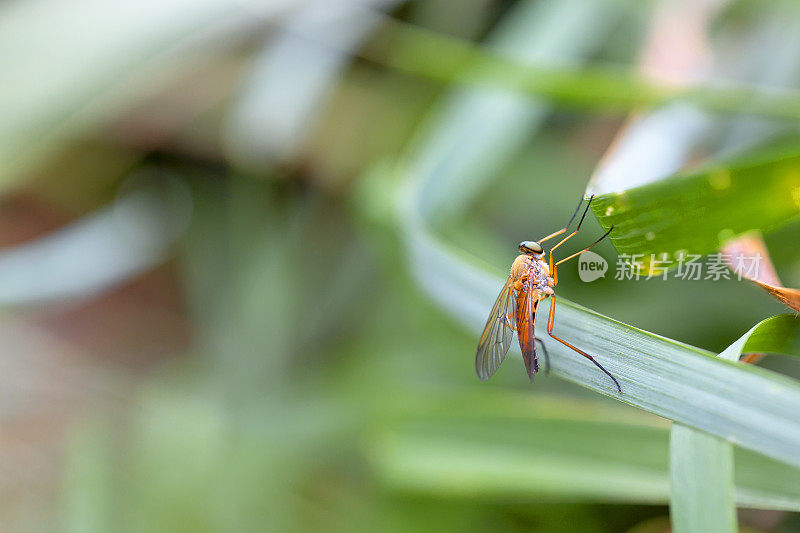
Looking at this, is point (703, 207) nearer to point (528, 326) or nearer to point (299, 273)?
point (528, 326)

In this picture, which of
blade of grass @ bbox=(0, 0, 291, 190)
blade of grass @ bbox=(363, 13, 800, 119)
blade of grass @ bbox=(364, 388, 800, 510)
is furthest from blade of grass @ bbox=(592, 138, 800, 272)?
blade of grass @ bbox=(0, 0, 291, 190)

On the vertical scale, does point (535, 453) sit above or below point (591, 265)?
below

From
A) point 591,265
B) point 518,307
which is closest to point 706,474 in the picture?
point 518,307

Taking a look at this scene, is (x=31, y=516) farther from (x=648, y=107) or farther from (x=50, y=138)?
(x=648, y=107)

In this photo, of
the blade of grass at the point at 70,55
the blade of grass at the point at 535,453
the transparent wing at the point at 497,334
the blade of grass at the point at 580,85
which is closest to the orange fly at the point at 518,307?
the transparent wing at the point at 497,334

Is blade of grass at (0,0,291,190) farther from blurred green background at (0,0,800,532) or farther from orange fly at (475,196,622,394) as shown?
orange fly at (475,196,622,394)

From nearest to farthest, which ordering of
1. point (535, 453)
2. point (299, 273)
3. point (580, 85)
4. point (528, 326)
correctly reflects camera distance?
point (528, 326)
point (535, 453)
point (580, 85)
point (299, 273)

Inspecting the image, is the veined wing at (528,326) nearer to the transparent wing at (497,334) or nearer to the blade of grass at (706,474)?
the transparent wing at (497,334)
